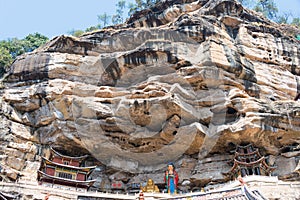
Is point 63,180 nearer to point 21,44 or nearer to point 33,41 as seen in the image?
point 21,44

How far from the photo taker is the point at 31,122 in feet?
88.0

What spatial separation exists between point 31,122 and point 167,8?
67.2ft

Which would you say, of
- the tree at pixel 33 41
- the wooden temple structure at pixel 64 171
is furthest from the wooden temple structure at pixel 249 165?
the tree at pixel 33 41

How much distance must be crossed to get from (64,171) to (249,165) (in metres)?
14.3

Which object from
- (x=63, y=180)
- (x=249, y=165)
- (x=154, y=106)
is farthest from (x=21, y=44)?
(x=249, y=165)

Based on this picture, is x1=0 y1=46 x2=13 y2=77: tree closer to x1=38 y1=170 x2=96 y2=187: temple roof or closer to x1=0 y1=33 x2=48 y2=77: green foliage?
x1=0 y1=33 x2=48 y2=77: green foliage

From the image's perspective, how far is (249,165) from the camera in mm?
23891

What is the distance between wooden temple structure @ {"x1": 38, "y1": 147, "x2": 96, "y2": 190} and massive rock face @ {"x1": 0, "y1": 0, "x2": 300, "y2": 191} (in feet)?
4.46

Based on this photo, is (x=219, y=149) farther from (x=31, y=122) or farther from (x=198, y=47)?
(x=31, y=122)

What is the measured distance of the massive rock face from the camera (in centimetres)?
2552

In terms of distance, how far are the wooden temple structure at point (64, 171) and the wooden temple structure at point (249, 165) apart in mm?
10949

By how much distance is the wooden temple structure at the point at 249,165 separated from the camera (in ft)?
78.3

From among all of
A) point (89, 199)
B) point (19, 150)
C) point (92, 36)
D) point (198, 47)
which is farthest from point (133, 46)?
point (89, 199)

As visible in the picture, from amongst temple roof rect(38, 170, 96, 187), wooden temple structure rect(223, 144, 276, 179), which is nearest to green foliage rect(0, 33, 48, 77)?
temple roof rect(38, 170, 96, 187)
